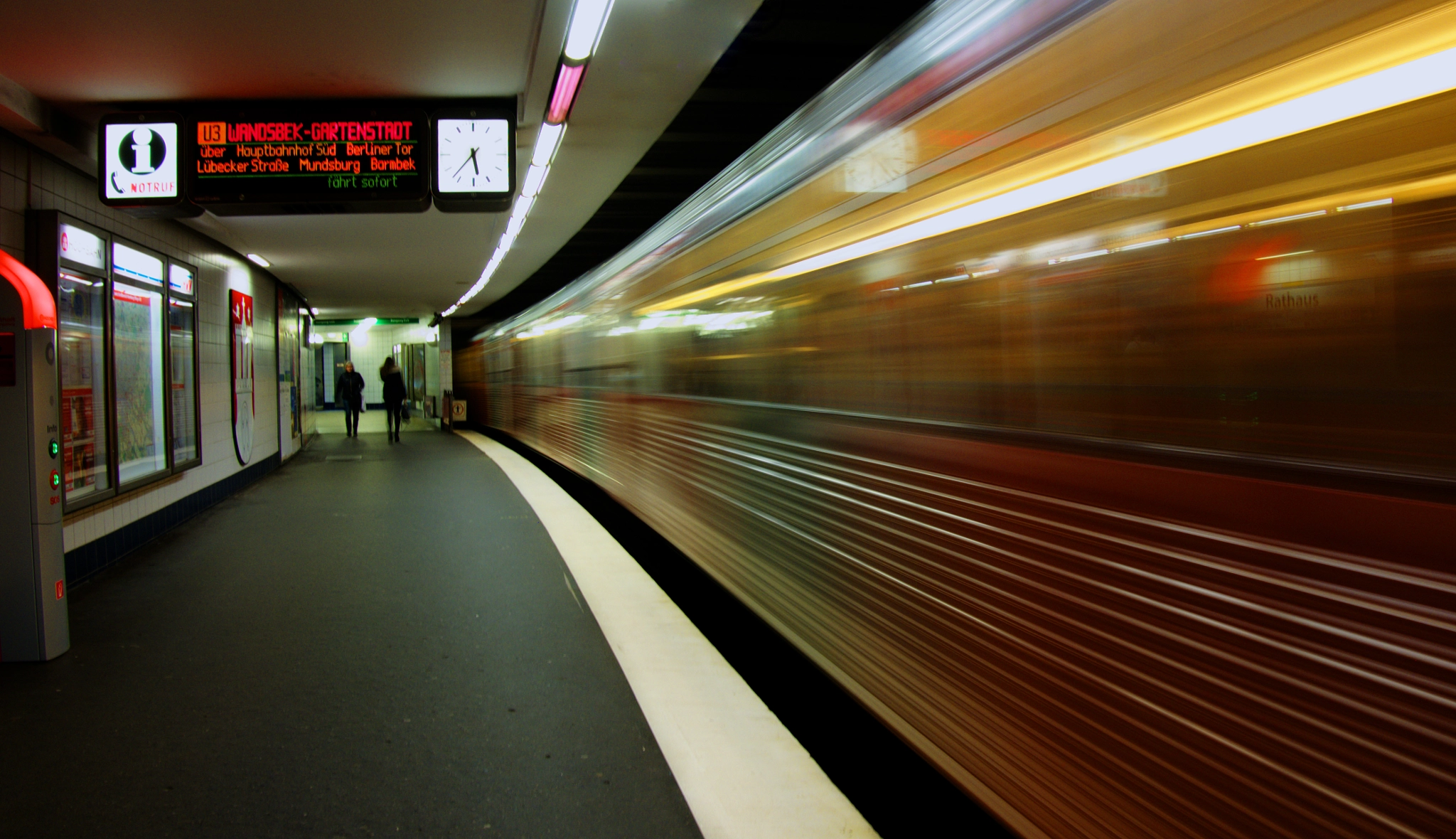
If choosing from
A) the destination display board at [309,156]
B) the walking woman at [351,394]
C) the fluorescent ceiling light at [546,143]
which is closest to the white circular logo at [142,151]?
the destination display board at [309,156]

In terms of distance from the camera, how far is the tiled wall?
5.25m

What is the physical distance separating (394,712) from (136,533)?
464 centimetres

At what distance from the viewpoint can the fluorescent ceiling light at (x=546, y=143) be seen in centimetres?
596

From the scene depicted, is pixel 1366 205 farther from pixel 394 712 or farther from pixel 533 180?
pixel 533 180

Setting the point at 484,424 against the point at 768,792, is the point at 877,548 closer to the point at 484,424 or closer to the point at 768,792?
the point at 768,792

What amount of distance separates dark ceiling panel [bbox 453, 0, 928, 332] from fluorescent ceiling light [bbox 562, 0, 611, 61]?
1014 mm

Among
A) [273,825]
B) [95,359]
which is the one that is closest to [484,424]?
[95,359]

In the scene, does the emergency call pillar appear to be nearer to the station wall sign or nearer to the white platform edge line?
the station wall sign

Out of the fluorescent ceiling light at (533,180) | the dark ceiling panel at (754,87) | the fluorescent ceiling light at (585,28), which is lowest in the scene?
the fluorescent ceiling light at (585,28)

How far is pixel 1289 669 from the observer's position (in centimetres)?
125

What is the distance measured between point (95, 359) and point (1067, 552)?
22.1ft

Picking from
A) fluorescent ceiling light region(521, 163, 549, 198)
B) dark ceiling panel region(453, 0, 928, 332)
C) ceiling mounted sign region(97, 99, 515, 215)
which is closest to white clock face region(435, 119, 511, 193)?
ceiling mounted sign region(97, 99, 515, 215)

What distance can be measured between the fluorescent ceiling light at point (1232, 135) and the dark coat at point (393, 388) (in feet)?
57.1

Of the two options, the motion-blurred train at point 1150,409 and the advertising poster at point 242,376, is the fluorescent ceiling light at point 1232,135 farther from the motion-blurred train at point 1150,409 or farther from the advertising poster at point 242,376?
the advertising poster at point 242,376
